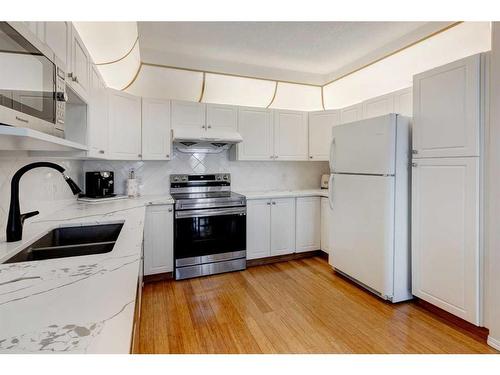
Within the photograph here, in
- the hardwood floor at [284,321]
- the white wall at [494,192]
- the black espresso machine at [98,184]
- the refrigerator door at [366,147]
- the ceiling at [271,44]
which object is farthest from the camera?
the black espresso machine at [98,184]

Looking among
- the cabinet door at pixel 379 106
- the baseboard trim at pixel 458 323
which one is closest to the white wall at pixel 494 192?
A: the baseboard trim at pixel 458 323

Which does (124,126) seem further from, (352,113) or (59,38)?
(352,113)

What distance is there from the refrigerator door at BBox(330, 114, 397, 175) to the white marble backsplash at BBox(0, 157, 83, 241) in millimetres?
2707

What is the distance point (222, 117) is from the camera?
3379mm

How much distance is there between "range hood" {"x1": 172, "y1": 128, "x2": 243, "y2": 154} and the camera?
3095mm

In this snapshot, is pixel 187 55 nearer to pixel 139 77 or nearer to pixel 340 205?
pixel 139 77

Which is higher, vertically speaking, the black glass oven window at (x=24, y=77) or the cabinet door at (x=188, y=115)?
the cabinet door at (x=188, y=115)

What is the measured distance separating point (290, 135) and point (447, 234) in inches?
87.2

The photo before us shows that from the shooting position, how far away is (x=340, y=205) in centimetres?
299

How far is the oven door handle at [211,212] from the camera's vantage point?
2932 mm

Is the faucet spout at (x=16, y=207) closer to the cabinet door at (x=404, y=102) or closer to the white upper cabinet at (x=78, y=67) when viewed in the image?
the white upper cabinet at (x=78, y=67)

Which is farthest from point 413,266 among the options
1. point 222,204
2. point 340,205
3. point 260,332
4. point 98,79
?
point 98,79

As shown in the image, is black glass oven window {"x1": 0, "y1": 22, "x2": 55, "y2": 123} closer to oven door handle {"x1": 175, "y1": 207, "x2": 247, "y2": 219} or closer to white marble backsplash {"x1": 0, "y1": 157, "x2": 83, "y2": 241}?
white marble backsplash {"x1": 0, "y1": 157, "x2": 83, "y2": 241}

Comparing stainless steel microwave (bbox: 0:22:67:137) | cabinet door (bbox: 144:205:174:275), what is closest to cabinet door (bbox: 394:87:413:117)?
cabinet door (bbox: 144:205:174:275)
